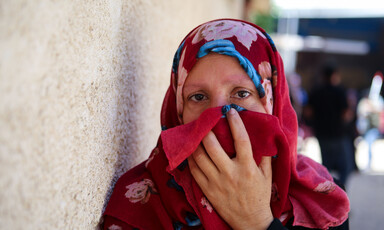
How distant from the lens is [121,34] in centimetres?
118

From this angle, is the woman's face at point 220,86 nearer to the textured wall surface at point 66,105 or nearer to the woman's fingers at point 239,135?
the woman's fingers at point 239,135

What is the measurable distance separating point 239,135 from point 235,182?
147mm

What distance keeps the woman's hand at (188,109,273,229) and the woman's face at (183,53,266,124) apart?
128mm

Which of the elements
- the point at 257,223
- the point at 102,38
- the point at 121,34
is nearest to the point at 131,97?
the point at 121,34

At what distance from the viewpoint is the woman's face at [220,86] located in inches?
44.3

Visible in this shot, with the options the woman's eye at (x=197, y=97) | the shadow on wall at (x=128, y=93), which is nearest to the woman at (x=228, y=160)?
the woman's eye at (x=197, y=97)

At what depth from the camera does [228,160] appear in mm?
1030

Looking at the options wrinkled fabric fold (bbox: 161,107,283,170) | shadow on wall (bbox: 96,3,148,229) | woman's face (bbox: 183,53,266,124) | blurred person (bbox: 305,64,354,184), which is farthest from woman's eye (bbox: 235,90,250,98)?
blurred person (bbox: 305,64,354,184)

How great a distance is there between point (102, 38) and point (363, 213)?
16.2ft

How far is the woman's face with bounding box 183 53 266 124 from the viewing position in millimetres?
1125

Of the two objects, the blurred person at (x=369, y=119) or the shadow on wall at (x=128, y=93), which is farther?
the blurred person at (x=369, y=119)

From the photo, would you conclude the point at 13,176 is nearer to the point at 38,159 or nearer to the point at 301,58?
the point at 38,159

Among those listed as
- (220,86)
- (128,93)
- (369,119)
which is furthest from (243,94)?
(369,119)

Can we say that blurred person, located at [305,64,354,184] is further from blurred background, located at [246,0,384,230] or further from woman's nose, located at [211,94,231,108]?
woman's nose, located at [211,94,231,108]
